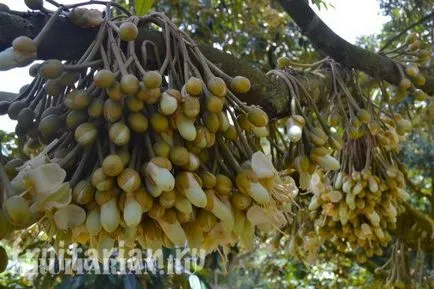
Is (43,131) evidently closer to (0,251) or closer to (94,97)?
(94,97)

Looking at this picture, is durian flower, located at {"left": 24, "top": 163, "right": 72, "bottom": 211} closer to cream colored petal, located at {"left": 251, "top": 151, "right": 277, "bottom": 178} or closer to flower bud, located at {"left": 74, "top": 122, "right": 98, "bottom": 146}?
A: flower bud, located at {"left": 74, "top": 122, "right": 98, "bottom": 146}

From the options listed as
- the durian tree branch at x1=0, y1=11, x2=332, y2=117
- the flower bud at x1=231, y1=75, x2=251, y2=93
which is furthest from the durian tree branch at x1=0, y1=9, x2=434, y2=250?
the flower bud at x1=231, y1=75, x2=251, y2=93

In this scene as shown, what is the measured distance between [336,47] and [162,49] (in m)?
0.55

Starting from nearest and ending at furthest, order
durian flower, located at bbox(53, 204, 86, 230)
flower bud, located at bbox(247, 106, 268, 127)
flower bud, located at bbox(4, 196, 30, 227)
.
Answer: flower bud, located at bbox(4, 196, 30, 227), durian flower, located at bbox(53, 204, 86, 230), flower bud, located at bbox(247, 106, 268, 127)

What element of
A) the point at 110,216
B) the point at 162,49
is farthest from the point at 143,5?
the point at 110,216

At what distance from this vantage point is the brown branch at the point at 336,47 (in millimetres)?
1099

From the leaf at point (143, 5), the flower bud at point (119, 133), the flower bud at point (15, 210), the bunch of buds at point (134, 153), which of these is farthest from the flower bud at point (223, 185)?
the leaf at point (143, 5)

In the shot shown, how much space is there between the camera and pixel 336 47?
3.73 ft

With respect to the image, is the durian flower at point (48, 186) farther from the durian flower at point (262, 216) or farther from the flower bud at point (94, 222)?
the durian flower at point (262, 216)

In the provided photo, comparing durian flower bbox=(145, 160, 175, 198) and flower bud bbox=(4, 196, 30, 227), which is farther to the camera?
durian flower bbox=(145, 160, 175, 198)

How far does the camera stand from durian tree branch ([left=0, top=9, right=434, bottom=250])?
0.62 m

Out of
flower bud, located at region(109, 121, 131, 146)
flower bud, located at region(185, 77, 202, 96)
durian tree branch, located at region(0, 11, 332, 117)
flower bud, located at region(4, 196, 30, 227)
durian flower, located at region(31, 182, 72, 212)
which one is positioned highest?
durian tree branch, located at region(0, 11, 332, 117)

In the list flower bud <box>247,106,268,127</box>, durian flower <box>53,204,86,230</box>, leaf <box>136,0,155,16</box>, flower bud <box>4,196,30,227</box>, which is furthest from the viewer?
leaf <box>136,0,155,16</box>

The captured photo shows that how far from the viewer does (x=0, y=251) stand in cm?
43
